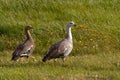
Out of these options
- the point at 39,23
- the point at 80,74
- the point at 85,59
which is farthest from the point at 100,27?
the point at 80,74

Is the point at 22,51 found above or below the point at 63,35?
above

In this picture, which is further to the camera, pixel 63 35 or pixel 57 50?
pixel 63 35

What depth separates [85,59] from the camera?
17875 mm

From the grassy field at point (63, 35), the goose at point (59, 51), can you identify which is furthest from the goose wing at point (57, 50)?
the grassy field at point (63, 35)

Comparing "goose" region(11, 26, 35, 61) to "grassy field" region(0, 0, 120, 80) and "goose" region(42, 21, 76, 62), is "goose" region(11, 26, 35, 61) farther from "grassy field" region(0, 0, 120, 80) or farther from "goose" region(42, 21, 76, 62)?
"goose" region(42, 21, 76, 62)

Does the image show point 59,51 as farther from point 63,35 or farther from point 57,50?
point 63,35

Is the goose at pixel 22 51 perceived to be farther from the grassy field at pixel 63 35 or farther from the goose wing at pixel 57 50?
the goose wing at pixel 57 50

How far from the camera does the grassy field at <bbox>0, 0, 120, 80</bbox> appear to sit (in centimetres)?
1485

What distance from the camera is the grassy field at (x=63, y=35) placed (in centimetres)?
1485

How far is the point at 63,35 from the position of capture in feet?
73.0

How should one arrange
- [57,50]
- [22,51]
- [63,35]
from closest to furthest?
[57,50] → [22,51] → [63,35]

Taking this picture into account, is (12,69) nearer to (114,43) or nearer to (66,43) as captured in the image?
(66,43)

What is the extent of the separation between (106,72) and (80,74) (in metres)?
0.94

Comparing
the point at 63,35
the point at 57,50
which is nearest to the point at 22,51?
the point at 57,50
